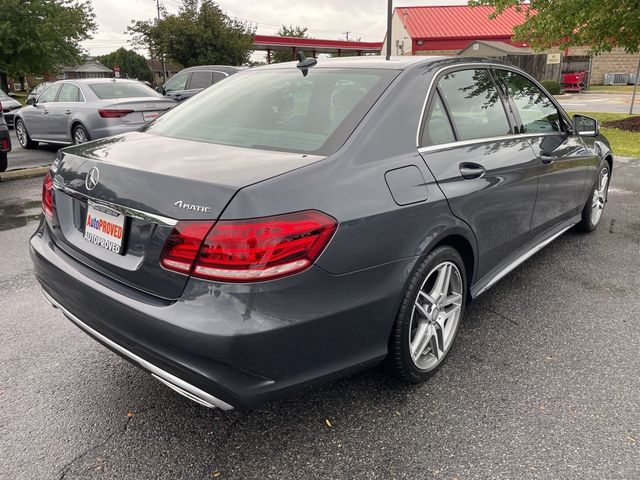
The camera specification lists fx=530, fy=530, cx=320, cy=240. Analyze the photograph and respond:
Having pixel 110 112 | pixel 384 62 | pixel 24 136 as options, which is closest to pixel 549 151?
pixel 384 62

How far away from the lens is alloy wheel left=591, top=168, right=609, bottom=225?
16.4 ft

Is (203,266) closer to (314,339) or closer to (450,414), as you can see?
(314,339)

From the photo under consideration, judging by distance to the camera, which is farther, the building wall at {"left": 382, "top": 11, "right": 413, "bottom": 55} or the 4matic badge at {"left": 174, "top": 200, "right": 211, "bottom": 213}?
the building wall at {"left": 382, "top": 11, "right": 413, "bottom": 55}

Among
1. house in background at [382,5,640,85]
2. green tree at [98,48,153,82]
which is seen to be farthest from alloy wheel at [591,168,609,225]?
green tree at [98,48,153,82]

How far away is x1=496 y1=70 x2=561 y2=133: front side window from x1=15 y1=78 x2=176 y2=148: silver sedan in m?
6.77

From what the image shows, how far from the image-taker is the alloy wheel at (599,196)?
4988 millimetres

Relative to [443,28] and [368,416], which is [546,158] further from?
[443,28]

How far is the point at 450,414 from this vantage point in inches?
97.7

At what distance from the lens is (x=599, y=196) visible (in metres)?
5.13

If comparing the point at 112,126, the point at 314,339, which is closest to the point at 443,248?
the point at 314,339

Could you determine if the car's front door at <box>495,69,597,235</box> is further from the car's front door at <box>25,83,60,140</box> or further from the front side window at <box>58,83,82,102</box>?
the car's front door at <box>25,83,60,140</box>

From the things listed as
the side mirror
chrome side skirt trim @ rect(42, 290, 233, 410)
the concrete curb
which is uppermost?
the side mirror

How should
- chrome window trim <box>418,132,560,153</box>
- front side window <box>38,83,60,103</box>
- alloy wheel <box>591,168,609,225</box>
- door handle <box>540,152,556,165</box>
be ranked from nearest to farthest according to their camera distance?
chrome window trim <box>418,132,560,153</box>, door handle <box>540,152,556,165</box>, alloy wheel <box>591,168,609,225</box>, front side window <box>38,83,60,103</box>

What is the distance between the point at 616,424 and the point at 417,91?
1804mm
